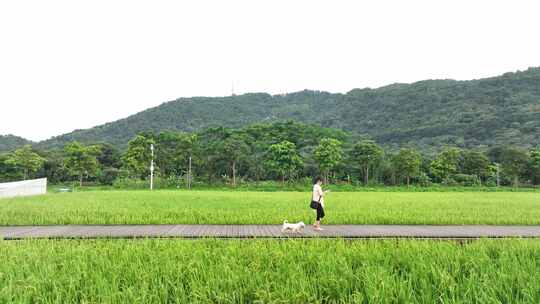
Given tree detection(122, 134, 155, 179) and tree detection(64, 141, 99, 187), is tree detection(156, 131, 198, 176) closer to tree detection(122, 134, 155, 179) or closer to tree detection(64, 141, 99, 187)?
tree detection(122, 134, 155, 179)

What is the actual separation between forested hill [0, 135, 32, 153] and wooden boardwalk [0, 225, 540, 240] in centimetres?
9349

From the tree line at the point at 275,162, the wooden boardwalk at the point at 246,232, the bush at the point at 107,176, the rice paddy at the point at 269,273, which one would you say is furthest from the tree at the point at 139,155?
the rice paddy at the point at 269,273

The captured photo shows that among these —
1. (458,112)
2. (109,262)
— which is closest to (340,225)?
(109,262)

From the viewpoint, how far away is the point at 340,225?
32.7 feet

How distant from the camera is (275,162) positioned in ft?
143

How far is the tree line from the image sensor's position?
44438mm

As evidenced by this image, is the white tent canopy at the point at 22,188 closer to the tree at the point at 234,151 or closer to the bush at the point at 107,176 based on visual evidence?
the tree at the point at 234,151

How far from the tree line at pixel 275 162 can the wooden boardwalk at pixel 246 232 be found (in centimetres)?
3389

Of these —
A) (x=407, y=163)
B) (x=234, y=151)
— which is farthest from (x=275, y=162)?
(x=407, y=163)

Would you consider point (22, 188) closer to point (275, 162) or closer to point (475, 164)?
point (275, 162)

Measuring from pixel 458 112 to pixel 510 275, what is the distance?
82.6 meters

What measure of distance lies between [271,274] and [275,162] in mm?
39136

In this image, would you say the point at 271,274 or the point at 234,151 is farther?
the point at 234,151

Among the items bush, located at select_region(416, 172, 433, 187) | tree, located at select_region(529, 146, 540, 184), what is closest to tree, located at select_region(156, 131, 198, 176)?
bush, located at select_region(416, 172, 433, 187)
